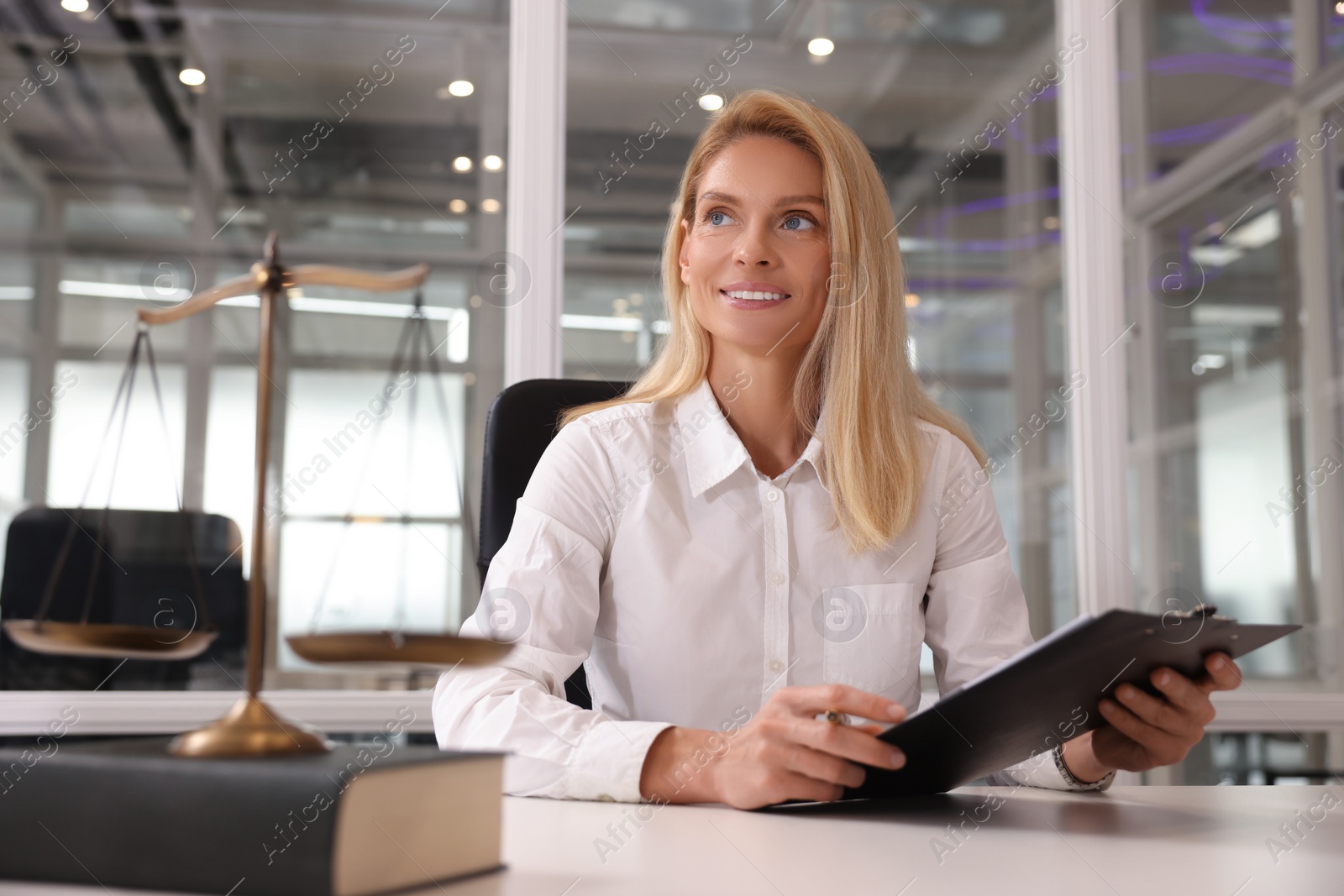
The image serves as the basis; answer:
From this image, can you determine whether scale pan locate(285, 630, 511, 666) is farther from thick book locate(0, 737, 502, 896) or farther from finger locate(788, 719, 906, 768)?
finger locate(788, 719, 906, 768)

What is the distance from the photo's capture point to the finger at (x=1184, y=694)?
1.04 m

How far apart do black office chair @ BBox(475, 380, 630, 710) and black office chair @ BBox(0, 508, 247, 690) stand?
2.40ft

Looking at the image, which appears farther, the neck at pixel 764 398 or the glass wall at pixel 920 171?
the glass wall at pixel 920 171

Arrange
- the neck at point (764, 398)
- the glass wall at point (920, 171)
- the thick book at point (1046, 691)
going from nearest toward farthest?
the thick book at point (1046, 691)
the neck at point (764, 398)
the glass wall at point (920, 171)

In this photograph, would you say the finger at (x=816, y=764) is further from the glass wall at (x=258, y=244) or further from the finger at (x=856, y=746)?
the glass wall at (x=258, y=244)

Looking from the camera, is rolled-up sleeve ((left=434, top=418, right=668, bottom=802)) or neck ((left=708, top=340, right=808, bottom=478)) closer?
rolled-up sleeve ((left=434, top=418, right=668, bottom=802))

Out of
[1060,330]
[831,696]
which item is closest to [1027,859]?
[831,696]

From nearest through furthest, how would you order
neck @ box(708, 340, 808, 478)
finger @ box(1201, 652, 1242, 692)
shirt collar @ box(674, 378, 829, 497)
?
1. finger @ box(1201, 652, 1242, 692)
2. shirt collar @ box(674, 378, 829, 497)
3. neck @ box(708, 340, 808, 478)

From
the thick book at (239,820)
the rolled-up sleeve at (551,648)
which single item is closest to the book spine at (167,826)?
the thick book at (239,820)

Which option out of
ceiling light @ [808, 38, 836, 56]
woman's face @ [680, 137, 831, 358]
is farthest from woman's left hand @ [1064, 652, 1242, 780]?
ceiling light @ [808, 38, 836, 56]

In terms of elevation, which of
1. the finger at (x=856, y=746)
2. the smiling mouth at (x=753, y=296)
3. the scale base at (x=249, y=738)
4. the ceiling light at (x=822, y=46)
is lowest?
the finger at (x=856, y=746)

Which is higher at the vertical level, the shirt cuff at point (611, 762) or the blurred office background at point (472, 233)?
the blurred office background at point (472, 233)

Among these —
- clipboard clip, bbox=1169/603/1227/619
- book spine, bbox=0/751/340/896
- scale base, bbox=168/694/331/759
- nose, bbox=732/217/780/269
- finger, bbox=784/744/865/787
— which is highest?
nose, bbox=732/217/780/269

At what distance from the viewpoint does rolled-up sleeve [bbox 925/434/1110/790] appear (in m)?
1.42
